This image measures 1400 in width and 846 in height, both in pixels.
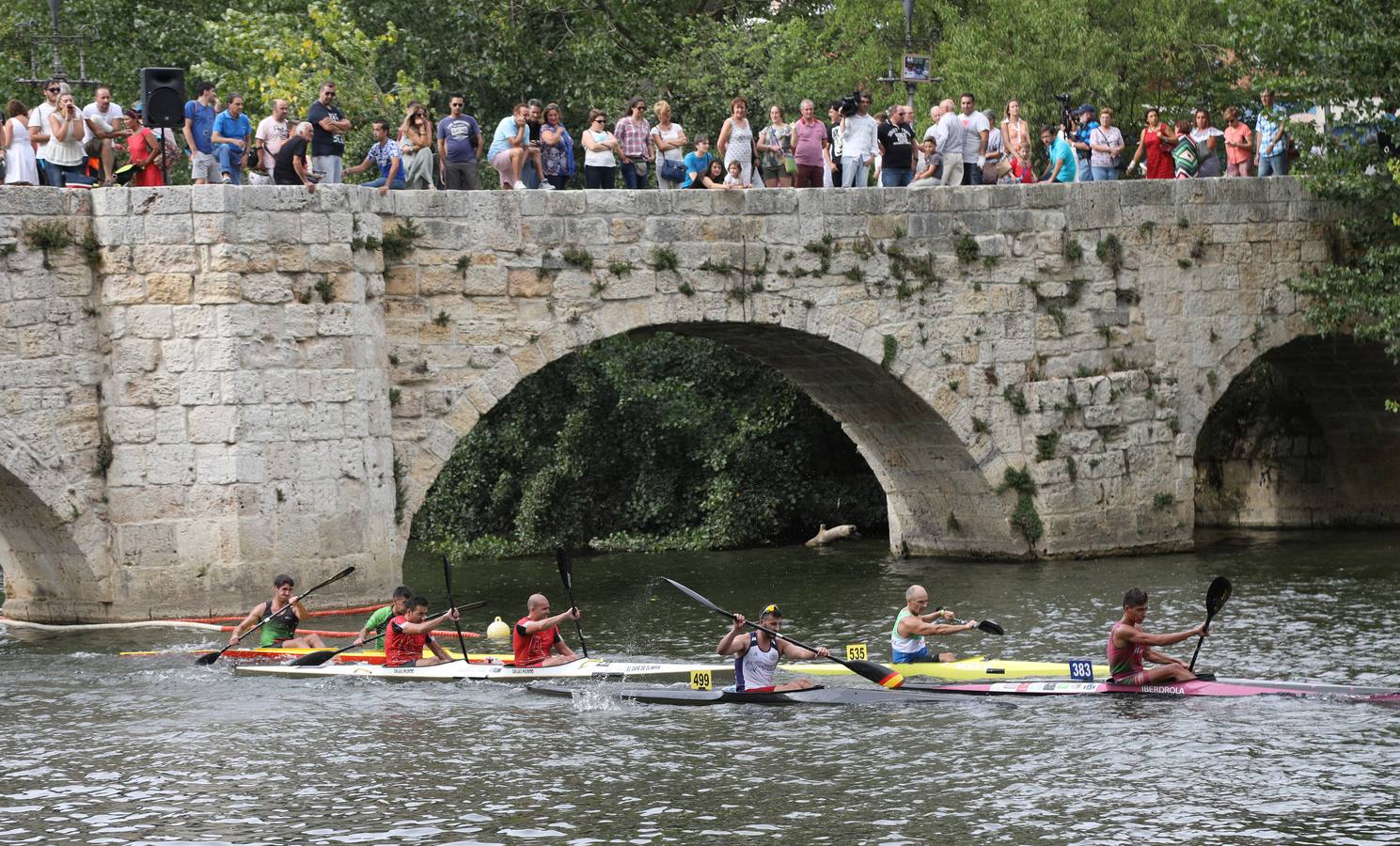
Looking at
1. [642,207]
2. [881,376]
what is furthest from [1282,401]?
[642,207]

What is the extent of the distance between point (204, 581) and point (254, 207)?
337 centimetres

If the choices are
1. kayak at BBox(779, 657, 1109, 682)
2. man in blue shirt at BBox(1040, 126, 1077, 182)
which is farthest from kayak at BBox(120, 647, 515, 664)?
man in blue shirt at BBox(1040, 126, 1077, 182)

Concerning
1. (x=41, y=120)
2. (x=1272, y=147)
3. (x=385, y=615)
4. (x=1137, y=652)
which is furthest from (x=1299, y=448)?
(x=41, y=120)

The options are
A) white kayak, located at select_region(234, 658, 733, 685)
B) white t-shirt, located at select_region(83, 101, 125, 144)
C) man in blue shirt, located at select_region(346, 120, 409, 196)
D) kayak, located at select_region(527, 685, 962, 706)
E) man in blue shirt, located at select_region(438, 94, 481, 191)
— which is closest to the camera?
kayak, located at select_region(527, 685, 962, 706)

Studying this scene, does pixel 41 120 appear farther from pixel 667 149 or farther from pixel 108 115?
pixel 667 149

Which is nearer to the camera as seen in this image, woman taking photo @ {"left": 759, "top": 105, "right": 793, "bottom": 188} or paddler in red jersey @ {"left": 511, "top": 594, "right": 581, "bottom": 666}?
paddler in red jersey @ {"left": 511, "top": 594, "right": 581, "bottom": 666}

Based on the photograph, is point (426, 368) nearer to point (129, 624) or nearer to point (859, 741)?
point (129, 624)

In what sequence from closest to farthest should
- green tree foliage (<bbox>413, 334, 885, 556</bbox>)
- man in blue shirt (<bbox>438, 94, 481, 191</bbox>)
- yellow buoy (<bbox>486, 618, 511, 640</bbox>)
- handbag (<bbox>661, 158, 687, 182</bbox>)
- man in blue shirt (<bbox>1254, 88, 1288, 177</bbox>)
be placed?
yellow buoy (<bbox>486, 618, 511, 640</bbox>) < man in blue shirt (<bbox>438, 94, 481, 191</bbox>) < handbag (<bbox>661, 158, 687, 182</bbox>) < man in blue shirt (<bbox>1254, 88, 1288, 177</bbox>) < green tree foliage (<bbox>413, 334, 885, 556</bbox>)

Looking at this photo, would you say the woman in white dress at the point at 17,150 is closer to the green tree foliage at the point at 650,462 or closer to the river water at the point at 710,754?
the river water at the point at 710,754

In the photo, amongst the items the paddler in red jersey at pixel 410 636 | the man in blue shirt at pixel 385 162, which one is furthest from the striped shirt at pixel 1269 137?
the paddler in red jersey at pixel 410 636

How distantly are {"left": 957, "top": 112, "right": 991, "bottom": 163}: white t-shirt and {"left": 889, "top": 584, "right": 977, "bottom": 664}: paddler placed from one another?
7389 millimetres

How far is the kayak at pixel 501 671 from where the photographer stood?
16.2 metres

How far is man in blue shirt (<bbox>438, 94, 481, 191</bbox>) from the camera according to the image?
807 inches

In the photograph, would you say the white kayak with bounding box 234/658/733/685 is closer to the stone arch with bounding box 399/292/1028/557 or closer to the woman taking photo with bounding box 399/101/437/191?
the stone arch with bounding box 399/292/1028/557
